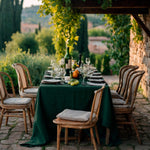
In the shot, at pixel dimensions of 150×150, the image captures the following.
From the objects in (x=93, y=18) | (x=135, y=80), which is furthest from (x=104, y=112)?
(x=93, y=18)

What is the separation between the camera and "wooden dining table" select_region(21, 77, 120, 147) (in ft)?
10.6

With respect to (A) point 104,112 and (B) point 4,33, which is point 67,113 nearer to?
(A) point 104,112

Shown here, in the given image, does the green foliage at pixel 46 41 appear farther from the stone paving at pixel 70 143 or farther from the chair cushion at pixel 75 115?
the chair cushion at pixel 75 115

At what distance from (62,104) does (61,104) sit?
14 mm

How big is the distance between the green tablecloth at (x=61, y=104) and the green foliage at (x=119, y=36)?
467cm

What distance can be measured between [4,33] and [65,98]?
43.2ft

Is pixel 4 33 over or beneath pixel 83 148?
over

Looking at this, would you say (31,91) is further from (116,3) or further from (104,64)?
(104,64)

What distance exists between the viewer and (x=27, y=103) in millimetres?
3750

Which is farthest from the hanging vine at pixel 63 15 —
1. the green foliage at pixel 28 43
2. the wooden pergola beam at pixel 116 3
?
the green foliage at pixel 28 43

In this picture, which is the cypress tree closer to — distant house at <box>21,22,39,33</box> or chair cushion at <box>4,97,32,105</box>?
chair cushion at <box>4,97,32,105</box>

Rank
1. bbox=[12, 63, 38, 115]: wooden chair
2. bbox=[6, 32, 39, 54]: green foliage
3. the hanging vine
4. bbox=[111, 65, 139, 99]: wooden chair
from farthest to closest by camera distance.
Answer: bbox=[6, 32, 39, 54]: green foliage < the hanging vine < bbox=[12, 63, 38, 115]: wooden chair < bbox=[111, 65, 139, 99]: wooden chair

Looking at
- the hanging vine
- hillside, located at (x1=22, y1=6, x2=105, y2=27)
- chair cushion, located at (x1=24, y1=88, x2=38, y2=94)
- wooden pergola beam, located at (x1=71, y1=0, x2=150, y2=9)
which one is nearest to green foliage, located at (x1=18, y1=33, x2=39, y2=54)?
the hanging vine

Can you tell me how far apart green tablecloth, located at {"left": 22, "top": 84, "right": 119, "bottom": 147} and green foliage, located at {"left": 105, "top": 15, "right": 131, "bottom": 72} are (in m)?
4.67
